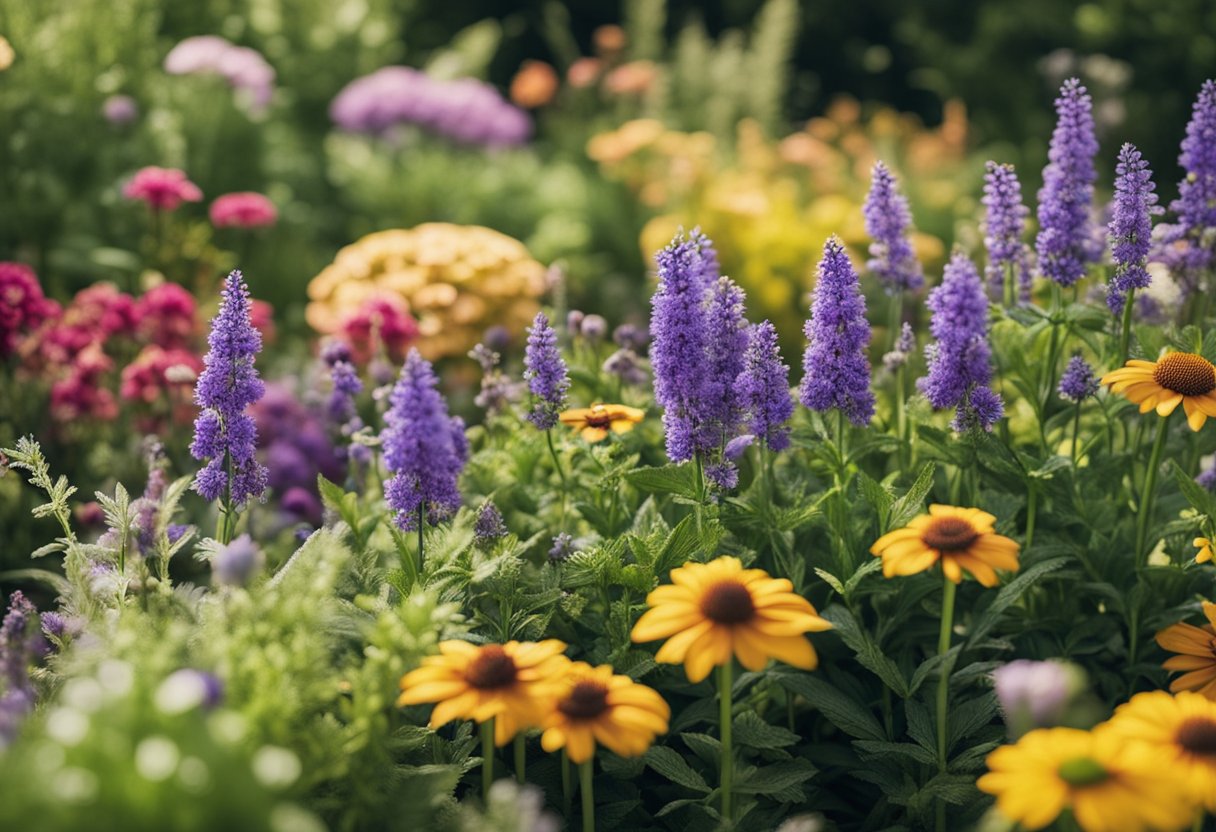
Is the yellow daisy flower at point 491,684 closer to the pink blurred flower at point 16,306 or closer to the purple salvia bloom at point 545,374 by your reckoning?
the purple salvia bloom at point 545,374

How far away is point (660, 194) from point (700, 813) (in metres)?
4.61

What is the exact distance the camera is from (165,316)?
3.97 m

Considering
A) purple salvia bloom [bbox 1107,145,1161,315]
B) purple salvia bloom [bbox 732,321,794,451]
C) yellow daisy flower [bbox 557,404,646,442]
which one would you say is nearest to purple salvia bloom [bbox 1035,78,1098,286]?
purple salvia bloom [bbox 1107,145,1161,315]

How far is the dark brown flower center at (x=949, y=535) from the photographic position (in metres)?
1.97

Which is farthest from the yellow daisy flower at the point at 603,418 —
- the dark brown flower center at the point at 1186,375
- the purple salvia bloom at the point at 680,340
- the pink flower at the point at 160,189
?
the pink flower at the point at 160,189

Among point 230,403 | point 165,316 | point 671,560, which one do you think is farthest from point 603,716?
point 165,316

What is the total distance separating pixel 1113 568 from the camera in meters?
2.62

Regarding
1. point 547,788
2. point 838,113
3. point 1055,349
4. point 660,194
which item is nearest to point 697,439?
point 547,788

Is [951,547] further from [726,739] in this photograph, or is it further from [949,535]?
[726,739]

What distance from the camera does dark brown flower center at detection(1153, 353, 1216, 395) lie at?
223cm

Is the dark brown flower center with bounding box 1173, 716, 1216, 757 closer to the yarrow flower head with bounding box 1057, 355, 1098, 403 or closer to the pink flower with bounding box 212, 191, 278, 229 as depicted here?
the yarrow flower head with bounding box 1057, 355, 1098, 403

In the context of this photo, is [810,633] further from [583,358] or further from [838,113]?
[838,113]

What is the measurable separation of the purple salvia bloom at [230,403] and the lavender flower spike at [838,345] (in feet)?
3.43

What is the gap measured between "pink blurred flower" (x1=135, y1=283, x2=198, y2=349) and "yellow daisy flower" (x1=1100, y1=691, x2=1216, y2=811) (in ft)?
10.3
